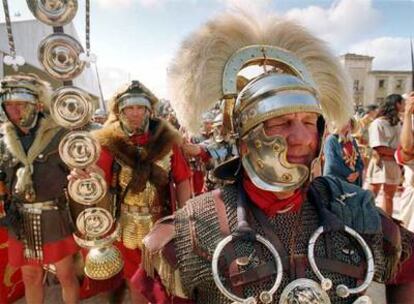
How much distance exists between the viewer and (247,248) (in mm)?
1295

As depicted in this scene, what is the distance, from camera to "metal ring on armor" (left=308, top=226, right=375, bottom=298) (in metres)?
1.25

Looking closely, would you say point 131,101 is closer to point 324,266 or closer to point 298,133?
point 298,133

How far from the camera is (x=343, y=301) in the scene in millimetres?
1294

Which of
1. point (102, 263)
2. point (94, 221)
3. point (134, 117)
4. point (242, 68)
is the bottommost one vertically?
point (102, 263)

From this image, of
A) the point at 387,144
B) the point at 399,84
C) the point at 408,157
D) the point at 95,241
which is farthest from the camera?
the point at 399,84

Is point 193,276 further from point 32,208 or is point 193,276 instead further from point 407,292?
point 32,208

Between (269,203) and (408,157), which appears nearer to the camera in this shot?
(269,203)

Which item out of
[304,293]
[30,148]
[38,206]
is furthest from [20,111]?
[304,293]

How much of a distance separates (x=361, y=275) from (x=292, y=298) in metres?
0.26

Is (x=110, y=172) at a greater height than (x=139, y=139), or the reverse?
(x=139, y=139)

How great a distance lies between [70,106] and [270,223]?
118 cm

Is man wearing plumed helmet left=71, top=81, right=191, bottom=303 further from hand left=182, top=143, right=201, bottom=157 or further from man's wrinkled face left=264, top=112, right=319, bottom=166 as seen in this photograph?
man's wrinkled face left=264, top=112, right=319, bottom=166

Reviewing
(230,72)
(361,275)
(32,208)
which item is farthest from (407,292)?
(32,208)

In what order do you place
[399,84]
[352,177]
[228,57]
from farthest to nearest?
[399,84], [352,177], [228,57]
